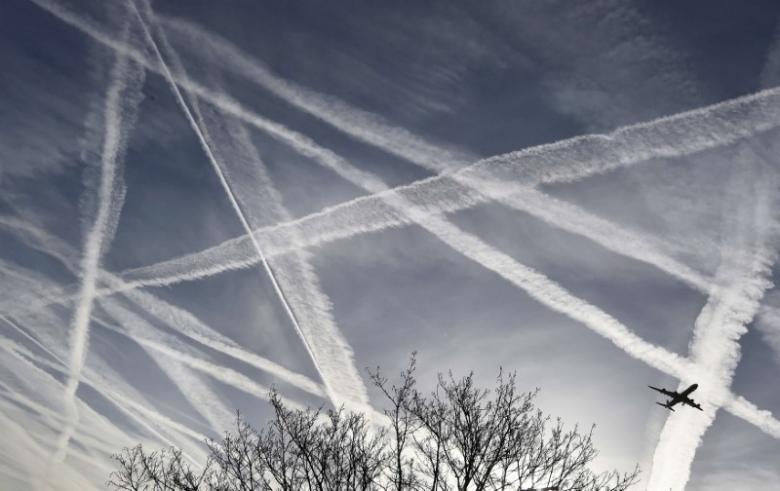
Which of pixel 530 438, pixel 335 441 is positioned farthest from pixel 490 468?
pixel 335 441

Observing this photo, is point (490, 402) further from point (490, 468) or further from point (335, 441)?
point (335, 441)

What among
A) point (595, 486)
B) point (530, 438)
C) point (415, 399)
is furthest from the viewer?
point (415, 399)

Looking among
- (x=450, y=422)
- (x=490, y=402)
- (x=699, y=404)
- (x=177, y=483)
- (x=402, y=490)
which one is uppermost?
(x=699, y=404)

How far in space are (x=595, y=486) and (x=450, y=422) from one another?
525cm

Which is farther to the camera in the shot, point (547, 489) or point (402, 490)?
point (402, 490)

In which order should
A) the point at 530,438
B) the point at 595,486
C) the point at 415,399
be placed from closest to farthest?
1. the point at 595,486
2. the point at 530,438
3. the point at 415,399

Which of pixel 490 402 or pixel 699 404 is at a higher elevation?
pixel 699 404

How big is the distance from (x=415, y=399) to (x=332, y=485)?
14.8ft

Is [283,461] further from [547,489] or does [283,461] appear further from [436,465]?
[547,489]

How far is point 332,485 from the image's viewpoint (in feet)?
56.0

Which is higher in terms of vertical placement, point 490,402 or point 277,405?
point 490,402

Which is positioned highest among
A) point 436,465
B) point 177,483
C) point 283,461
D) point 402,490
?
point 436,465

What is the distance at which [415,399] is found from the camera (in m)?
17.4

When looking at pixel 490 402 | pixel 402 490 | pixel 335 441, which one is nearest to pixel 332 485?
pixel 335 441
